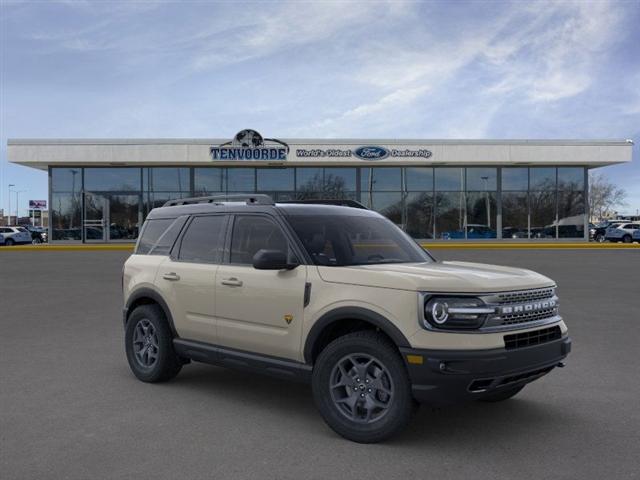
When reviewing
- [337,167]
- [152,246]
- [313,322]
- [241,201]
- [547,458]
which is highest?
[337,167]

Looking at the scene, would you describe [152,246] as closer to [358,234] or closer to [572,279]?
[358,234]

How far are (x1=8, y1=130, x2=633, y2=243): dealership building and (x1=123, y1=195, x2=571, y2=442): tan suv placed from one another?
98.7 feet

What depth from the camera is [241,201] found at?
Result: 20.0 ft

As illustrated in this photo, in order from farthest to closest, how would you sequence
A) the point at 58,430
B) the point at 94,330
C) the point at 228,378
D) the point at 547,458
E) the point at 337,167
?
the point at 337,167
the point at 94,330
the point at 228,378
the point at 58,430
the point at 547,458

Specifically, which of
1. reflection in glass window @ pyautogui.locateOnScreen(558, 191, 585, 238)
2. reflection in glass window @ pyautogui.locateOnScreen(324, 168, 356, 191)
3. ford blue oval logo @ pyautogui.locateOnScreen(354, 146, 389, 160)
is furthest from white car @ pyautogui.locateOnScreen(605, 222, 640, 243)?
reflection in glass window @ pyautogui.locateOnScreen(324, 168, 356, 191)

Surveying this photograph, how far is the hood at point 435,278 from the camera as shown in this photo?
14.2ft

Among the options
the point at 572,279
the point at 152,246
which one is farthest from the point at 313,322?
the point at 572,279

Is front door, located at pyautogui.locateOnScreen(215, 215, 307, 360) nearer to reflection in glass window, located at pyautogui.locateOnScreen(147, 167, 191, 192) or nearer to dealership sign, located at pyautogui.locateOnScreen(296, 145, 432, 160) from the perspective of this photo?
dealership sign, located at pyautogui.locateOnScreen(296, 145, 432, 160)

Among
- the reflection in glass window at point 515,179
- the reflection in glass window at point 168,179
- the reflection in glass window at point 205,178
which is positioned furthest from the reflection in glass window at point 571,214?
the reflection in glass window at point 168,179

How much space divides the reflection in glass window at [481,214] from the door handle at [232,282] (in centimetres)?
3414

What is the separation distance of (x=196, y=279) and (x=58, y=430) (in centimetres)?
177

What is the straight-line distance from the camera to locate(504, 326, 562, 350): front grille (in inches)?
173

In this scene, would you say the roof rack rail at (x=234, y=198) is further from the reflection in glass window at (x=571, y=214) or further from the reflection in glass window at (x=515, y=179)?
the reflection in glass window at (x=571, y=214)

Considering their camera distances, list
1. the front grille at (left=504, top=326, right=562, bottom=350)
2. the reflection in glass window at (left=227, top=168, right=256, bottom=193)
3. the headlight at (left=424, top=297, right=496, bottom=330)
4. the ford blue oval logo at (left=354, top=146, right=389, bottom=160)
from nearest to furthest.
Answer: the headlight at (left=424, top=297, right=496, bottom=330) → the front grille at (left=504, top=326, right=562, bottom=350) → the ford blue oval logo at (left=354, top=146, right=389, bottom=160) → the reflection in glass window at (left=227, top=168, right=256, bottom=193)
